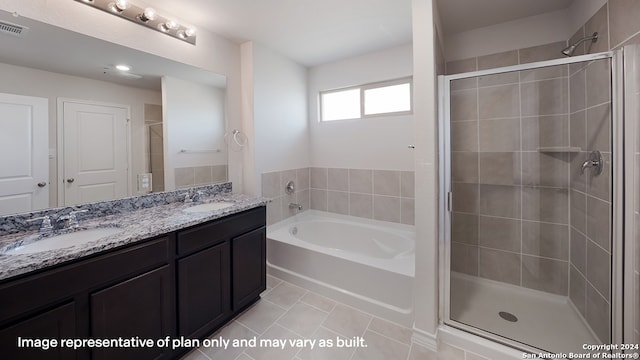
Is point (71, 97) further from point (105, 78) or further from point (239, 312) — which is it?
point (239, 312)

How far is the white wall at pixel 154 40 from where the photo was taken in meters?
1.40

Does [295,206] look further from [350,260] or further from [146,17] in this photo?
[146,17]

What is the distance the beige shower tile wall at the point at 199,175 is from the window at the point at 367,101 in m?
1.51

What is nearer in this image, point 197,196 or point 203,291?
point 203,291

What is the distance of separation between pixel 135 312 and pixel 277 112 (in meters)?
Result: 2.17

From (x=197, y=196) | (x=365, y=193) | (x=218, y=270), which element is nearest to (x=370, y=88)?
(x=365, y=193)

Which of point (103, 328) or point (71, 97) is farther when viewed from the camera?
point (71, 97)

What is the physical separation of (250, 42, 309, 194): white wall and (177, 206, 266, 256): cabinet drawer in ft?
1.98

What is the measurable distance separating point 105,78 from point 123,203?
2.88ft

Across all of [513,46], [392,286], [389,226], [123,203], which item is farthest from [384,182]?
[123,203]

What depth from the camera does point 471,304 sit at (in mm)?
1969

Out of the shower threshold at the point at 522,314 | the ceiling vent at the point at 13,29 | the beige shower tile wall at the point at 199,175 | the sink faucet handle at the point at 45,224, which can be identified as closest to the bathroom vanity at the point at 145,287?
the beige shower tile wall at the point at 199,175

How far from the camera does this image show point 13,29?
4.33 feet

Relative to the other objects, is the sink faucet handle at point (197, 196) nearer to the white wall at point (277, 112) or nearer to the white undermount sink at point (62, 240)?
the white wall at point (277, 112)
